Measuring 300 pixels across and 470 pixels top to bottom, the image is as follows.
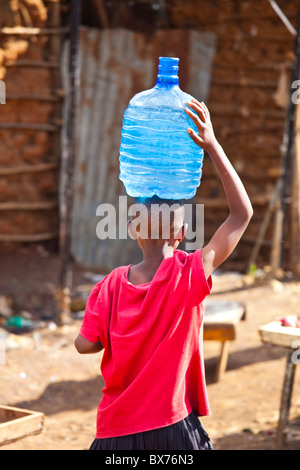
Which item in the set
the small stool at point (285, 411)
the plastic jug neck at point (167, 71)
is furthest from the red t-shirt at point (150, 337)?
the small stool at point (285, 411)

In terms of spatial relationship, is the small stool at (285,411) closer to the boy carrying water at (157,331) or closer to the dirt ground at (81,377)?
the dirt ground at (81,377)

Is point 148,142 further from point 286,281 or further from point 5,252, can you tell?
point 286,281

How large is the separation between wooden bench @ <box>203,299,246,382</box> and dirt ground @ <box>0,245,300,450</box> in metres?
0.21

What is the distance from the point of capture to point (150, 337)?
222cm

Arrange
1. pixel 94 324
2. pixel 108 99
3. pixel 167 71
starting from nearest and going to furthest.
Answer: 1. pixel 94 324
2. pixel 167 71
3. pixel 108 99

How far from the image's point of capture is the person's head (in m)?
2.24

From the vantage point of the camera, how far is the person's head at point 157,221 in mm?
2238

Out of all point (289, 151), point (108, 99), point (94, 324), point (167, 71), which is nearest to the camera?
point (94, 324)

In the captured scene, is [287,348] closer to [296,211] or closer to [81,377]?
[81,377]

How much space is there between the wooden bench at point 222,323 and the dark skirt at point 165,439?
313 cm

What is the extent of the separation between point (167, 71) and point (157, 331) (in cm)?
90

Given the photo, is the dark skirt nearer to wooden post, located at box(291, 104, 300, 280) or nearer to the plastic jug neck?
the plastic jug neck

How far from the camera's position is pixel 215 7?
8758mm

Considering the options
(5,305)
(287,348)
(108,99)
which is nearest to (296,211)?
(108,99)
